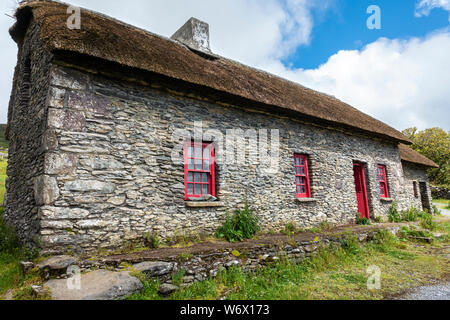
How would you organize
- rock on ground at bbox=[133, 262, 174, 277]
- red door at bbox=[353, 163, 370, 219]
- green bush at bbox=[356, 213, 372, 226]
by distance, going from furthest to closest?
red door at bbox=[353, 163, 370, 219]
green bush at bbox=[356, 213, 372, 226]
rock on ground at bbox=[133, 262, 174, 277]

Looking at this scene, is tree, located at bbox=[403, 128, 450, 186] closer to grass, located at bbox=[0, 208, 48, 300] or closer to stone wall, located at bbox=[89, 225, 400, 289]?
stone wall, located at bbox=[89, 225, 400, 289]

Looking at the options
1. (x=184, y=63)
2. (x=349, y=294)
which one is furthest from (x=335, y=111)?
(x=349, y=294)

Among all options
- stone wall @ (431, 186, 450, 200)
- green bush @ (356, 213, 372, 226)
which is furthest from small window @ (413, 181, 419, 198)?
stone wall @ (431, 186, 450, 200)

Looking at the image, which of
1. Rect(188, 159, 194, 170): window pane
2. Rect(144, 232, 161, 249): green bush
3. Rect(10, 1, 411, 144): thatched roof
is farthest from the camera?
Rect(188, 159, 194, 170): window pane

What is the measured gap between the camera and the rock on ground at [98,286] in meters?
3.26

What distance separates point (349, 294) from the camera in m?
4.34

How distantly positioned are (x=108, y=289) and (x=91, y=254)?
1389mm

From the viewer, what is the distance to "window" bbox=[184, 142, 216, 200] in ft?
20.4

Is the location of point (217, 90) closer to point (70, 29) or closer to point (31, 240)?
point (70, 29)

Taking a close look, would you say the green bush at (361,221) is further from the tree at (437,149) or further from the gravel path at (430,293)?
the tree at (437,149)

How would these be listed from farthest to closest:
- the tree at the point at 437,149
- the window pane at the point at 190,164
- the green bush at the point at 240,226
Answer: the tree at the point at 437,149 → the window pane at the point at 190,164 → the green bush at the point at 240,226

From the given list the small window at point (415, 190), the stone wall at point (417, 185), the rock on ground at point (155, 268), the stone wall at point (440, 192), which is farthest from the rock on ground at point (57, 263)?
the stone wall at point (440, 192)

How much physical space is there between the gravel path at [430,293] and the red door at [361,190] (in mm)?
5873

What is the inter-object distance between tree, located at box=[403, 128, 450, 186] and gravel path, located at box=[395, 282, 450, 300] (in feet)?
89.0
